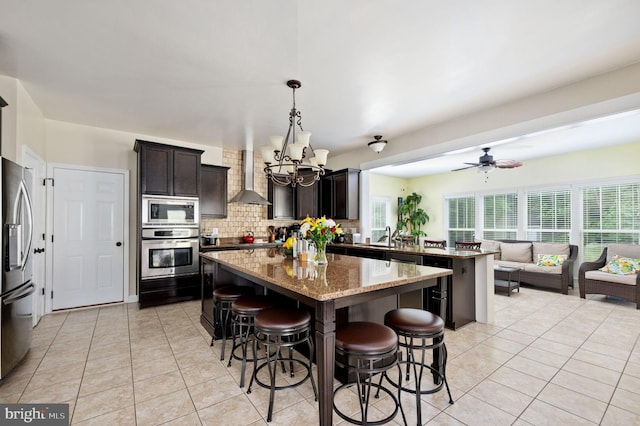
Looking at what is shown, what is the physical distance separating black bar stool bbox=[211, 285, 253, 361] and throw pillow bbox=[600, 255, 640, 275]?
5.69m

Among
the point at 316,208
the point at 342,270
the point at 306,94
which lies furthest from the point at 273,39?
the point at 316,208

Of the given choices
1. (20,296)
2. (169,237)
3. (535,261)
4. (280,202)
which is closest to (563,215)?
(535,261)

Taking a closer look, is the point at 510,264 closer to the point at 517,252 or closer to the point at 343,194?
the point at 517,252

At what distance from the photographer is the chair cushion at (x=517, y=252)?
Answer: 6.12 meters

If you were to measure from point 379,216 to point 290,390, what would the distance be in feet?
22.4

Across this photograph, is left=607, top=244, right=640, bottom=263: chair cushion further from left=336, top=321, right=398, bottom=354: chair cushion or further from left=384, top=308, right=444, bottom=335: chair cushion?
left=336, top=321, right=398, bottom=354: chair cushion

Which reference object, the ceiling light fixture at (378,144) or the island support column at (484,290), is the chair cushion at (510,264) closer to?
the island support column at (484,290)

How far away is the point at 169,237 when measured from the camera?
176 inches

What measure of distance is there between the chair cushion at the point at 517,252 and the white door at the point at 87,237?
738 centimetres

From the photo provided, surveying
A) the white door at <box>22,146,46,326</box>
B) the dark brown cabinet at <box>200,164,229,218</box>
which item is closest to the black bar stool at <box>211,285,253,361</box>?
the white door at <box>22,146,46,326</box>

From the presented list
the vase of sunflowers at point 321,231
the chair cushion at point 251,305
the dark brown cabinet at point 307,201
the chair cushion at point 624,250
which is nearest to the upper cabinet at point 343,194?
the dark brown cabinet at point 307,201

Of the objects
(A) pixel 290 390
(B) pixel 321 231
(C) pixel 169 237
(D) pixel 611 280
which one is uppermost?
(B) pixel 321 231

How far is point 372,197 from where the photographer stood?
327 inches

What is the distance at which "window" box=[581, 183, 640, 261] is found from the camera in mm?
5266
